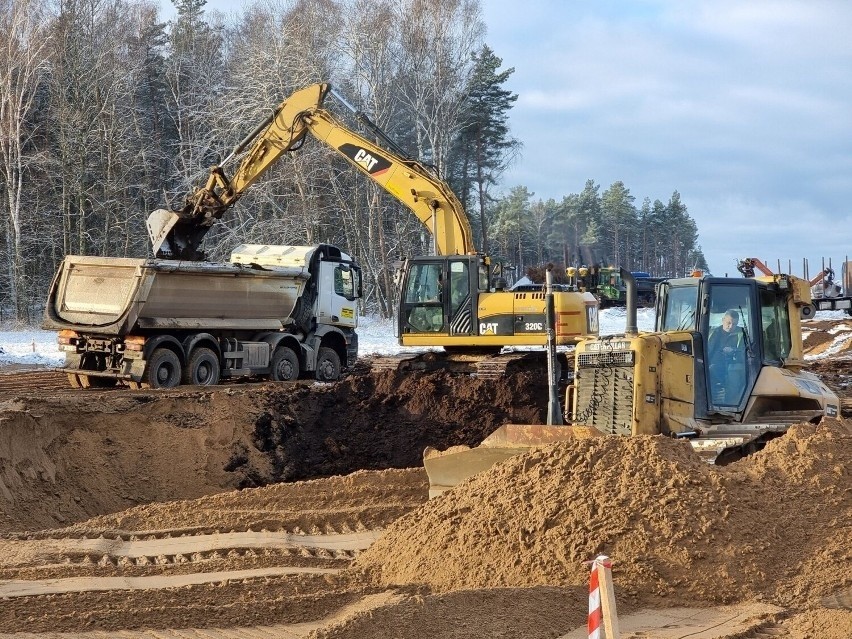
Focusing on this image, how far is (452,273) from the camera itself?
16500 millimetres

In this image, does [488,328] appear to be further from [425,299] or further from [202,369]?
[202,369]

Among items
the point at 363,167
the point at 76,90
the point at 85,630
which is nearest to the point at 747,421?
the point at 85,630

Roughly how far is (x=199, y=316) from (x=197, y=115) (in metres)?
21.9

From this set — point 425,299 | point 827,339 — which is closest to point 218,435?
point 425,299

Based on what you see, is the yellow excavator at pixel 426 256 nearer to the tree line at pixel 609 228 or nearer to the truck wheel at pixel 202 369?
the truck wheel at pixel 202 369

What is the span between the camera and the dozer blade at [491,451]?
27.8 feet

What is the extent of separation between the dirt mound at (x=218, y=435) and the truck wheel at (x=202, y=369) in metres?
2.21

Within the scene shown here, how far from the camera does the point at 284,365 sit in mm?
20031

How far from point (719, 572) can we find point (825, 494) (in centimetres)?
142

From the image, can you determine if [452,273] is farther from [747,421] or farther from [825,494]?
[825,494]

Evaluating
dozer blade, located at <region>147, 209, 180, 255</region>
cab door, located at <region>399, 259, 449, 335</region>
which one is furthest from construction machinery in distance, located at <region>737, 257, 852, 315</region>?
dozer blade, located at <region>147, 209, 180, 255</region>

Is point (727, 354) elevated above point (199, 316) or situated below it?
below

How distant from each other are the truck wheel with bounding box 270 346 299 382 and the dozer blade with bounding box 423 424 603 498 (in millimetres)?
11101

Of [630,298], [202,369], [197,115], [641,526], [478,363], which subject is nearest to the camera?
[641,526]
